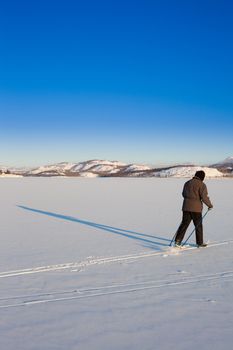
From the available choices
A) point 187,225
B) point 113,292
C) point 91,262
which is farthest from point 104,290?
point 187,225

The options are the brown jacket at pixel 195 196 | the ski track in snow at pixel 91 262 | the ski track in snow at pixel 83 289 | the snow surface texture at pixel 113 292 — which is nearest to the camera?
the snow surface texture at pixel 113 292

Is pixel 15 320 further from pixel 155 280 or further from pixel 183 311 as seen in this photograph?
pixel 155 280

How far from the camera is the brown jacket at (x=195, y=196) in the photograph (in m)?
8.87

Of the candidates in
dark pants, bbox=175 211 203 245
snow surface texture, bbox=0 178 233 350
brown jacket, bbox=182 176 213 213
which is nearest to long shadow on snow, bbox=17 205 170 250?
snow surface texture, bbox=0 178 233 350

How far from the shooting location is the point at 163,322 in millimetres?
4367

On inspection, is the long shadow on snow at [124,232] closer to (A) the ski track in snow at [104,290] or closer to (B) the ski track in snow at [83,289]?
(B) the ski track in snow at [83,289]

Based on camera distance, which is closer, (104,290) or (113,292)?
(113,292)

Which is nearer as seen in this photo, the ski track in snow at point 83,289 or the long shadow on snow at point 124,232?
the ski track in snow at point 83,289

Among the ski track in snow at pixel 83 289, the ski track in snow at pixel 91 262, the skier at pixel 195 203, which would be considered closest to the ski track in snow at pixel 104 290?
the ski track in snow at pixel 83 289

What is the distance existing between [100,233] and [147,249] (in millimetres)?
2497

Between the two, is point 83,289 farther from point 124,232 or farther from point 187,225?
point 124,232

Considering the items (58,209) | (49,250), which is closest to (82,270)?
(49,250)

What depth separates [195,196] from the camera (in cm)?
889

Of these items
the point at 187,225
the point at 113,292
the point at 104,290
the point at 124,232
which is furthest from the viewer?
the point at 124,232
